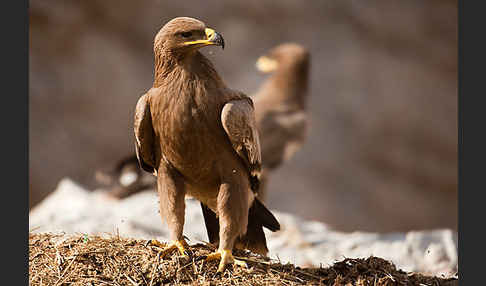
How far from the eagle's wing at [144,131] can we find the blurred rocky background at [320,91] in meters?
5.01

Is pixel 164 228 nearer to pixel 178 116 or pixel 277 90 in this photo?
→ pixel 277 90

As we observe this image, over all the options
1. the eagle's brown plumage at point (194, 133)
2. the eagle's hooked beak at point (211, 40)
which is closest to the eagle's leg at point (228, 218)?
the eagle's brown plumage at point (194, 133)

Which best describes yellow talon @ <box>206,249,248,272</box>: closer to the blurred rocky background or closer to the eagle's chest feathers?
the eagle's chest feathers

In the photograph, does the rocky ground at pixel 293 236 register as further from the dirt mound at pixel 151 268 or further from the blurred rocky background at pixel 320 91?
the dirt mound at pixel 151 268

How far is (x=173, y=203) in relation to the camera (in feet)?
10.4

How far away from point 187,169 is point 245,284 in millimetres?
672

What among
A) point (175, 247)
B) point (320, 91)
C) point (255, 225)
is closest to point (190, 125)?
point (175, 247)

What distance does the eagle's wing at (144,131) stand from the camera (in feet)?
10.2

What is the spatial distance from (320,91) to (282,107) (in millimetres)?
3255

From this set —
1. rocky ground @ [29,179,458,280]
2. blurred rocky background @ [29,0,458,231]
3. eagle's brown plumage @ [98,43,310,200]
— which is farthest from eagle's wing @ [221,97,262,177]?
blurred rocky background @ [29,0,458,231]

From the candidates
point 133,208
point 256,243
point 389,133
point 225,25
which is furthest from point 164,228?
point 389,133

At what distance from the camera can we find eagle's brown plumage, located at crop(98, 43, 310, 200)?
622 centimetres

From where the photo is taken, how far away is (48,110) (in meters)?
8.29

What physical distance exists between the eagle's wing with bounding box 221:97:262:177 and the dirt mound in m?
0.58
